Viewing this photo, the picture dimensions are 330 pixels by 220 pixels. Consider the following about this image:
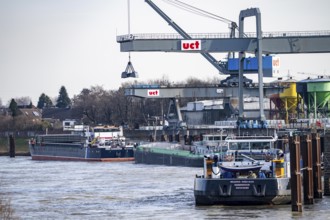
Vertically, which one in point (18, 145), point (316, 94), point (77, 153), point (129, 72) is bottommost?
point (77, 153)

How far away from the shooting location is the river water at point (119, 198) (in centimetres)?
4562

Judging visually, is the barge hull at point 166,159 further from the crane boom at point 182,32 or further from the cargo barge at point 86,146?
the crane boom at point 182,32

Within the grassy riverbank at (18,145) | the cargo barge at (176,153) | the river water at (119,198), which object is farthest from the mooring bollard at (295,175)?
the grassy riverbank at (18,145)

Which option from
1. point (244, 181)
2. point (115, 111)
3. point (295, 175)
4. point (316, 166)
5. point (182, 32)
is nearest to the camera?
point (295, 175)

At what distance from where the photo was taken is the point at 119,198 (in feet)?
182

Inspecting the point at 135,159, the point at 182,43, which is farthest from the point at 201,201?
the point at 135,159

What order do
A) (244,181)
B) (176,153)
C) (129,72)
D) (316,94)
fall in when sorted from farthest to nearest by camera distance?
1. (316,94)
2. (129,72)
3. (176,153)
4. (244,181)

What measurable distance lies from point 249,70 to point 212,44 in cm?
1536

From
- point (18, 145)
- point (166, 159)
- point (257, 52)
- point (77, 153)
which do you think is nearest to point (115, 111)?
point (18, 145)

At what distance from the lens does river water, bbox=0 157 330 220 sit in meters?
45.6

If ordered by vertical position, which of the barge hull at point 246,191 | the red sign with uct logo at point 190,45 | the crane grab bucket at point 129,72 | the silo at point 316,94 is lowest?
the barge hull at point 246,191

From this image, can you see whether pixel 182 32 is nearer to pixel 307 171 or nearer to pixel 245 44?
pixel 245 44

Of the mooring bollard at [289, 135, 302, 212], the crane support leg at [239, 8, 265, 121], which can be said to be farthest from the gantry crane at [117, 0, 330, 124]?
the mooring bollard at [289, 135, 302, 212]

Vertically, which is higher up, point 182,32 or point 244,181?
point 182,32
